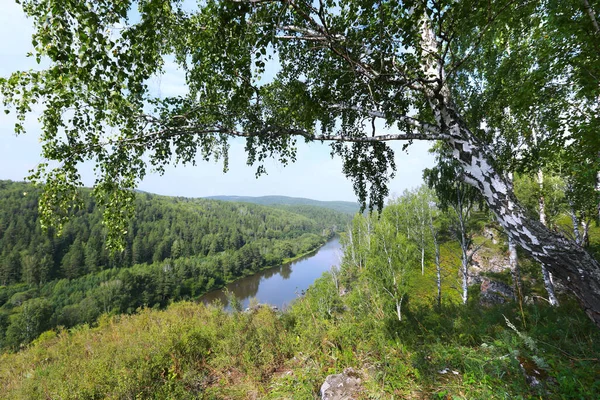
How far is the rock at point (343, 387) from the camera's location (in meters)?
3.26

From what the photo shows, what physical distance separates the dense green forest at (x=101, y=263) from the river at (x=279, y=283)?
5018 millimetres

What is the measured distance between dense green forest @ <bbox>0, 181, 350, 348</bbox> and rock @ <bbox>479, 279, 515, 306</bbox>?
88.5ft

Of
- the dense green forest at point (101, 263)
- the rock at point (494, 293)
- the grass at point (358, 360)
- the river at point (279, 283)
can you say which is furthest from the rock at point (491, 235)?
the dense green forest at point (101, 263)

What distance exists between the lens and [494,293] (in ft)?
50.2

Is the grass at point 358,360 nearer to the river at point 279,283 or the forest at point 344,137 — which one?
the forest at point 344,137

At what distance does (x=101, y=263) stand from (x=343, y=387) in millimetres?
104394

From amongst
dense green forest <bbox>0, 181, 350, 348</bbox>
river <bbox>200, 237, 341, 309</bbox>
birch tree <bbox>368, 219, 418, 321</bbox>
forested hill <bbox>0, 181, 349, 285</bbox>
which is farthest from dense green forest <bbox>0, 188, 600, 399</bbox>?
forested hill <bbox>0, 181, 349, 285</bbox>

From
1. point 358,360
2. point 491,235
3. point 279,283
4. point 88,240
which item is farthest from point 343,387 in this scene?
point 88,240

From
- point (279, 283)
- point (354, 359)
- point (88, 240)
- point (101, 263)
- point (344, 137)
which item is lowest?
point (279, 283)

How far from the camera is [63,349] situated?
7770 millimetres

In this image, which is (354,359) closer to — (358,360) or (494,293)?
(358,360)

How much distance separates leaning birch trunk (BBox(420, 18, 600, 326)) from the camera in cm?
229

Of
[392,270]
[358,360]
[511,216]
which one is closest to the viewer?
[511,216]

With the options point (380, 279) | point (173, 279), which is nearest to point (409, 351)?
point (380, 279)
